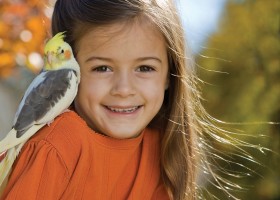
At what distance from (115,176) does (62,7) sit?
58 cm

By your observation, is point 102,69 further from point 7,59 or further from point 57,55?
point 7,59

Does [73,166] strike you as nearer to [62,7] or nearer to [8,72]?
[62,7]

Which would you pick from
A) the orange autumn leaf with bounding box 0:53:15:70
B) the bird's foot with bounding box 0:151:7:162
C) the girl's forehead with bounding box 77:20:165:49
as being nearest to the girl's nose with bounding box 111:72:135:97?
the girl's forehead with bounding box 77:20:165:49

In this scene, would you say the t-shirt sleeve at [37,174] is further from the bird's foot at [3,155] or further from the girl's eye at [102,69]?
the girl's eye at [102,69]

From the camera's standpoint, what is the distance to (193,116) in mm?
2553

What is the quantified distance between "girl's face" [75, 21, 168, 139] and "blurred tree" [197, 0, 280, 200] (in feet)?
6.15

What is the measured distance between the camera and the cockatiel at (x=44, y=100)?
6.81ft

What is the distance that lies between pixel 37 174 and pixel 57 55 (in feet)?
1.15

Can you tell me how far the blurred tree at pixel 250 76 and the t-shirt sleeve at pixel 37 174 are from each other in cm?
220

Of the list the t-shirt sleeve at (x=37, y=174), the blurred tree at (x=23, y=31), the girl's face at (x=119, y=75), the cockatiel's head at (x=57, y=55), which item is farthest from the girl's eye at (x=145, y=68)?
the blurred tree at (x=23, y=31)

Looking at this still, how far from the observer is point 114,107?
2.29 metres

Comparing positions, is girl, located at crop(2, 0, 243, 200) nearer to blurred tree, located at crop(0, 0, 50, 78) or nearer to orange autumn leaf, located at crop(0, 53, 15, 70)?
blurred tree, located at crop(0, 0, 50, 78)

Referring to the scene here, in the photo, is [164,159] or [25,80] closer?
[164,159]

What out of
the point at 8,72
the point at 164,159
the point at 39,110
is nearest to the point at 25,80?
the point at 8,72
